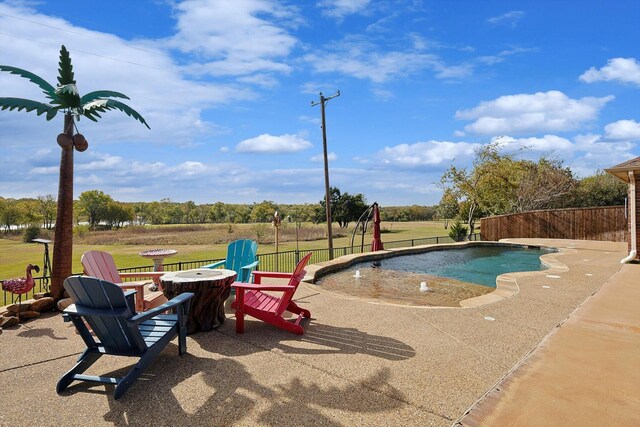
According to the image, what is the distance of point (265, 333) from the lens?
4316 millimetres

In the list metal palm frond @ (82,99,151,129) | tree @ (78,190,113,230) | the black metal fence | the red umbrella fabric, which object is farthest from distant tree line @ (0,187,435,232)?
metal palm frond @ (82,99,151,129)

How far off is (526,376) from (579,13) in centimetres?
888

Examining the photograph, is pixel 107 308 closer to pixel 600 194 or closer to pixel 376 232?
pixel 376 232

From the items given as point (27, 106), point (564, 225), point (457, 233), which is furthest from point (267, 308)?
point (564, 225)

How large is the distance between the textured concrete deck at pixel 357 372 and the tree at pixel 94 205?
191ft

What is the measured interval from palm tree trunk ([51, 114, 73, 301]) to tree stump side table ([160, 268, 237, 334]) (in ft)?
7.77

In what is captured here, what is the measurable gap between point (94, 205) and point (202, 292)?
6029cm

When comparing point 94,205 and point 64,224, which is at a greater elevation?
point 94,205

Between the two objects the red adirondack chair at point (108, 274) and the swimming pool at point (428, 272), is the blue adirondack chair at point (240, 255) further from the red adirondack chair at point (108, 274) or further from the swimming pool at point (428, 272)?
the swimming pool at point (428, 272)

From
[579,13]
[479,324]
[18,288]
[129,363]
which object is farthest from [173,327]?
[579,13]

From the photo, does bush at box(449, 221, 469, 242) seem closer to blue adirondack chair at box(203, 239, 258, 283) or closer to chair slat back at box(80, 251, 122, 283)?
blue adirondack chair at box(203, 239, 258, 283)

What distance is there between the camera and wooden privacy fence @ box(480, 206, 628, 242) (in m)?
17.9

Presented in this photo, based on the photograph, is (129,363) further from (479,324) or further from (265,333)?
(479,324)

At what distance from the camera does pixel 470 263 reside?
12445mm
